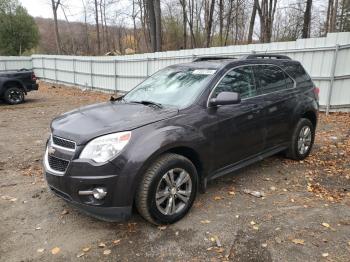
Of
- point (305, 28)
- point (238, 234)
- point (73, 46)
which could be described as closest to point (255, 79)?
point (238, 234)

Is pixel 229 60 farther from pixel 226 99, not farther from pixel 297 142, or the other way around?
pixel 297 142

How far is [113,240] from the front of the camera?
3527mm

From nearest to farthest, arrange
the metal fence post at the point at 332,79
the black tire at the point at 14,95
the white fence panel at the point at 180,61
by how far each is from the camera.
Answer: the metal fence post at the point at 332,79 → the white fence panel at the point at 180,61 → the black tire at the point at 14,95

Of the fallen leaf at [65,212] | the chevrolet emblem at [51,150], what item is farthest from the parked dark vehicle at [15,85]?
the chevrolet emblem at [51,150]

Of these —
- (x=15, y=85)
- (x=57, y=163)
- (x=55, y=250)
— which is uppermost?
(x=57, y=163)

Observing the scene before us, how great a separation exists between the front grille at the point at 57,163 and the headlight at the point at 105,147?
284 mm

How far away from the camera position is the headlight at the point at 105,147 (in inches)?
130

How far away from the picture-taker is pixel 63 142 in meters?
3.60

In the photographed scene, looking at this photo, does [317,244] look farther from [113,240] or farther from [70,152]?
[70,152]

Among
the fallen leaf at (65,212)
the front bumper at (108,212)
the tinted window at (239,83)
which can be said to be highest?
the tinted window at (239,83)

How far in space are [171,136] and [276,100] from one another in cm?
219

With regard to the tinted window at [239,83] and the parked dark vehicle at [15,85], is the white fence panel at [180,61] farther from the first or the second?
the tinted window at [239,83]

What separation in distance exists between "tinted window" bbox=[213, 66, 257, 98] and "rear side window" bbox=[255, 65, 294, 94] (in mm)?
206

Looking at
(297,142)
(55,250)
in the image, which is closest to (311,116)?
(297,142)
